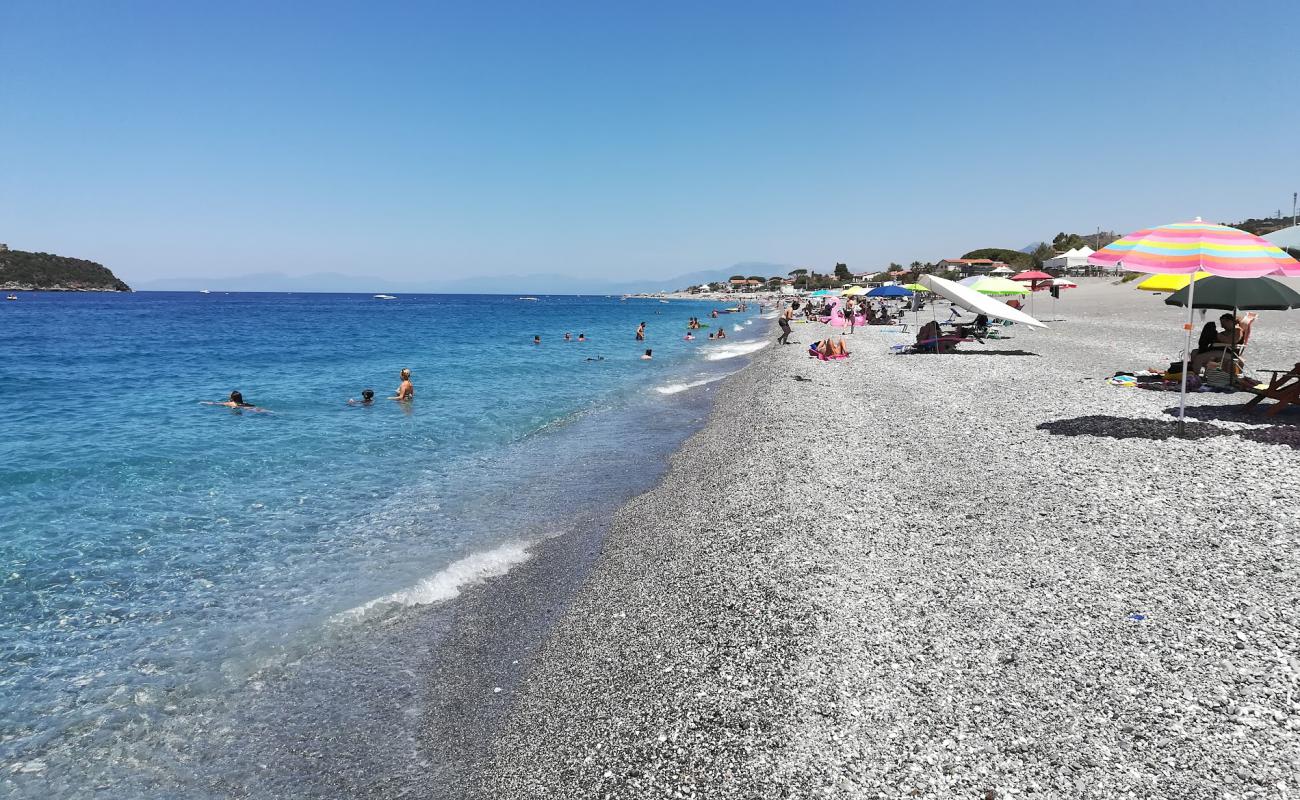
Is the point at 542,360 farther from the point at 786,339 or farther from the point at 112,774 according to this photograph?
the point at 112,774

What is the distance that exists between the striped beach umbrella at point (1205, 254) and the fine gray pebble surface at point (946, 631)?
2547mm

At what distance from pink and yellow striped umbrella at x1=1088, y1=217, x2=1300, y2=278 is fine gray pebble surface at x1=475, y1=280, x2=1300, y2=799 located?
8.35 feet

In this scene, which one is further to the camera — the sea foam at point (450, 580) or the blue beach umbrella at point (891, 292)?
the blue beach umbrella at point (891, 292)

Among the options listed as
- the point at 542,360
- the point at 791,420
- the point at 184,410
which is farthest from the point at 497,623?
the point at 542,360

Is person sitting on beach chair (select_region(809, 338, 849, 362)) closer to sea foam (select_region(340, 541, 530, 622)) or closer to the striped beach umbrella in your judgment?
Answer: the striped beach umbrella

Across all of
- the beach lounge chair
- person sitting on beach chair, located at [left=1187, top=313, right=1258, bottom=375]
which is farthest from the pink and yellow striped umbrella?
person sitting on beach chair, located at [left=1187, top=313, right=1258, bottom=375]

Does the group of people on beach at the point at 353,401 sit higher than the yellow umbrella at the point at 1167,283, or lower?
lower

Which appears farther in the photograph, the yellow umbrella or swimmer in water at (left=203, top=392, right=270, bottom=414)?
swimmer in water at (left=203, top=392, right=270, bottom=414)

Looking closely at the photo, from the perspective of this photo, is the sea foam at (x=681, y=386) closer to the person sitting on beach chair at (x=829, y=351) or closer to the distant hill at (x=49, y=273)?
the person sitting on beach chair at (x=829, y=351)

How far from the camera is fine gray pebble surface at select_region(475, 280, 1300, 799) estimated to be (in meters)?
3.76

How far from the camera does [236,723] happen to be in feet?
17.2

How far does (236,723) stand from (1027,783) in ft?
19.5

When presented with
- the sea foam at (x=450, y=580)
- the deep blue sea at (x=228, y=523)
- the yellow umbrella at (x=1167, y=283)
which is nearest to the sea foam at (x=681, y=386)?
the deep blue sea at (x=228, y=523)

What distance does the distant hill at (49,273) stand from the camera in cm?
16425
